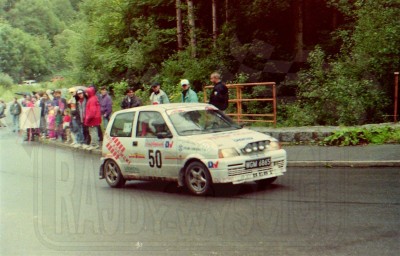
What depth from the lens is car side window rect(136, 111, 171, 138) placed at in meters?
11.1

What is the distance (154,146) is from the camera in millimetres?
11031

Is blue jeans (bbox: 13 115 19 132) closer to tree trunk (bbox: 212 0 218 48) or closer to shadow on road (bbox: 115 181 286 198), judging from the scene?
tree trunk (bbox: 212 0 218 48)

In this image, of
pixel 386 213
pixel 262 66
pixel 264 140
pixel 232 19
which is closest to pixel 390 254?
pixel 386 213

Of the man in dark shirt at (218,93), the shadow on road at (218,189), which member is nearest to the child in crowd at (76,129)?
the man in dark shirt at (218,93)

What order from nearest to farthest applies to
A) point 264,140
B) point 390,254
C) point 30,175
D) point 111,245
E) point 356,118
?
point 390,254 → point 111,245 → point 264,140 → point 30,175 → point 356,118

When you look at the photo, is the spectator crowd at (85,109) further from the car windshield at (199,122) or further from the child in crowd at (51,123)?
the car windshield at (199,122)

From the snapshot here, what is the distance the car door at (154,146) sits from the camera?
10.8m

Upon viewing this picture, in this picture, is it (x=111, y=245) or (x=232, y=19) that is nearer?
(x=111, y=245)

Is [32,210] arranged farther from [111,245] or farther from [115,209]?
[111,245]

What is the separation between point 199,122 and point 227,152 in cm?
124

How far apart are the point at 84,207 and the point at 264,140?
3325 mm

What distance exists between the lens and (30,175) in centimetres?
1396

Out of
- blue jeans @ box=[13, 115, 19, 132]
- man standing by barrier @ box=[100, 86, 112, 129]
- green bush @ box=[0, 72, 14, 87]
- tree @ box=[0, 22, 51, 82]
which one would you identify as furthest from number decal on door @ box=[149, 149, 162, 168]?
tree @ box=[0, 22, 51, 82]

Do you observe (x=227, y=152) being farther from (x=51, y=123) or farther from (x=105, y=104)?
(x=51, y=123)
